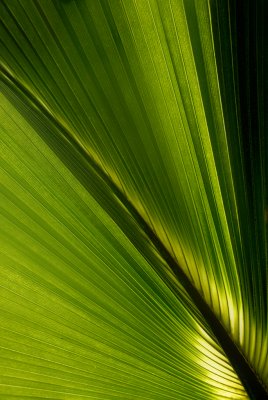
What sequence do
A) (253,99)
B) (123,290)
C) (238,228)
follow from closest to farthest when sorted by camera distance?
(253,99) < (238,228) < (123,290)

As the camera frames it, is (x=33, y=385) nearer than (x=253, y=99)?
No

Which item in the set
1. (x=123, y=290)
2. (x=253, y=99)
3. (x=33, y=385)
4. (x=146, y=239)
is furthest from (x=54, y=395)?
(x=253, y=99)

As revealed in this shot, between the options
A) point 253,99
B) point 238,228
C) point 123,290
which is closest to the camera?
point 253,99

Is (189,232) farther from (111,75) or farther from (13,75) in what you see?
(13,75)

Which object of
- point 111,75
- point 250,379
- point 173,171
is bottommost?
point 250,379

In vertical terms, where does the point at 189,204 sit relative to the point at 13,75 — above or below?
below

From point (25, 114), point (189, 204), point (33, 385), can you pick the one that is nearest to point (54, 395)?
point (33, 385)
